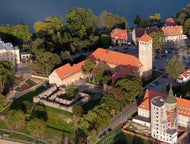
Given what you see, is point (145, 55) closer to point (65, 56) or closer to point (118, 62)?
point (118, 62)

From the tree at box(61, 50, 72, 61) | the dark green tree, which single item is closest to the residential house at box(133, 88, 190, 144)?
the dark green tree

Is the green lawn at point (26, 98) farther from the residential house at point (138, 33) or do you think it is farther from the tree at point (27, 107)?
the residential house at point (138, 33)

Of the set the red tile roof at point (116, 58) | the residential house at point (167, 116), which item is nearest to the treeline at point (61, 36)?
the red tile roof at point (116, 58)

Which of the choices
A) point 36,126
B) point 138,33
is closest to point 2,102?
point 36,126

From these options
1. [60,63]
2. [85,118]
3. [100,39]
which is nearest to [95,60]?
[60,63]

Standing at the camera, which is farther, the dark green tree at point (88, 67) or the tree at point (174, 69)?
the dark green tree at point (88, 67)

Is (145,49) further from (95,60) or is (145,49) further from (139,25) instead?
(139,25)

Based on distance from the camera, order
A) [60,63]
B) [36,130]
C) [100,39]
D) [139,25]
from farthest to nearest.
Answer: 1. [139,25]
2. [100,39]
3. [60,63]
4. [36,130]
